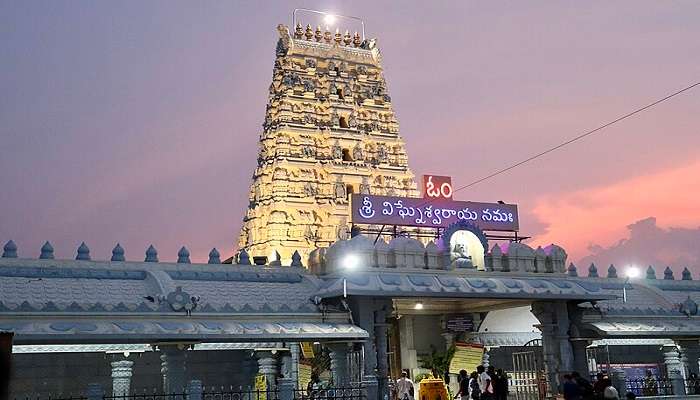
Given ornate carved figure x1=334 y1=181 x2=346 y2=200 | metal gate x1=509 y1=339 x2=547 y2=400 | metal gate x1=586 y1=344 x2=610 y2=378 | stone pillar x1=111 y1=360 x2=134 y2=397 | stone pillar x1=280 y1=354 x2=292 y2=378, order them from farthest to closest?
ornate carved figure x1=334 y1=181 x2=346 y2=200
metal gate x1=586 y1=344 x2=610 y2=378
metal gate x1=509 y1=339 x2=547 y2=400
stone pillar x1=280 y1=354 x2=292 y2=378
stone pillar x1=111 y1=360 x2=134 y2=397

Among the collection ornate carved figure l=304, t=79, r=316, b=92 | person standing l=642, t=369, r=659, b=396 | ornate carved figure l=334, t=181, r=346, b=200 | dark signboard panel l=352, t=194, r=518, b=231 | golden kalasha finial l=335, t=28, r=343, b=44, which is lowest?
person standing l=642, t=369, r=659, b=396

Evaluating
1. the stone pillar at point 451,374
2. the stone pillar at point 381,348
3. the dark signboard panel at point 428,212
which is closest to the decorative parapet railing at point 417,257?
the stone pillar at point 381,348

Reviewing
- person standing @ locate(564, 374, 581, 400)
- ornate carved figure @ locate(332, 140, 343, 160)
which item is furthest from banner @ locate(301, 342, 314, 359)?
ornate carved figure @ locate(332, 140, 343, 160)

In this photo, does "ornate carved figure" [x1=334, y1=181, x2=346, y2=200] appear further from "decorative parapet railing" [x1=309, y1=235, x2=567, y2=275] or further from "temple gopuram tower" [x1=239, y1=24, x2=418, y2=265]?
"decorative parapet railing" [x1=309, y1=235, x2=567, y2=275]

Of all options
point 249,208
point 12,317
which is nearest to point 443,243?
point 12,317

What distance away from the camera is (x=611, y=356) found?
3800 centimetres

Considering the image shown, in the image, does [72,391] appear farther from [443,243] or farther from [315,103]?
[315,103]

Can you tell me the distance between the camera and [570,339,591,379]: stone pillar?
100ft

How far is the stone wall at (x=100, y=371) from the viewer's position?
26.3 m

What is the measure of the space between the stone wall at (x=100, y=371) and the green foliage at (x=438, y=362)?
7.88 m

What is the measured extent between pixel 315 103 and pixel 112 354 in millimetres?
32375

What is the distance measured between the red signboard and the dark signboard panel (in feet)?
14.3

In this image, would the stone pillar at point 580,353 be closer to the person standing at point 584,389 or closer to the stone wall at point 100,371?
the person standing at point 584,389

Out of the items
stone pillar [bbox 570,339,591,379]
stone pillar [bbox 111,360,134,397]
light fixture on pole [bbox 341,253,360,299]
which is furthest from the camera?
stone pillar [bbox 570,339,591,379]
